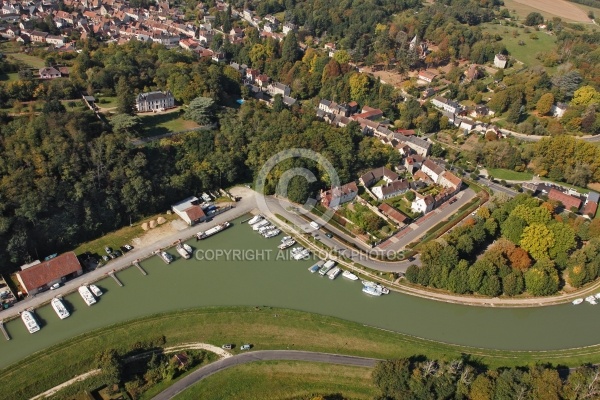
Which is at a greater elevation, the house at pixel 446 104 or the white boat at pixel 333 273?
the house at pixel 446 104

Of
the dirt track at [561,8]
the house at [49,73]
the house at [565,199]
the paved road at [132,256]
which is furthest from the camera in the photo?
the dirt track at [561,8]

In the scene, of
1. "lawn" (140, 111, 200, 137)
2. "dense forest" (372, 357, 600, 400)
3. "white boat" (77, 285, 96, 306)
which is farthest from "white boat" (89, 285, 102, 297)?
"dense forest" (372, 357, 600, 400)

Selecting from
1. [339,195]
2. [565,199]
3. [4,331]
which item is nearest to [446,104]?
[565,199]

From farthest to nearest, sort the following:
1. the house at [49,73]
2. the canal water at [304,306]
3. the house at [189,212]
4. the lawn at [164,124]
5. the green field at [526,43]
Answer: the green field at [526,43]
the house at [49,73]
the lawn at [164,124]
the house at [189,212]
the canal water at [304,306]

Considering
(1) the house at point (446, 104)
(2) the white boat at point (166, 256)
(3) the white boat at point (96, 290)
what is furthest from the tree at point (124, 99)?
(1) the house at point (446, 104)

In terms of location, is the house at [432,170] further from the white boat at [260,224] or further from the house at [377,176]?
the white boat at [260,224]

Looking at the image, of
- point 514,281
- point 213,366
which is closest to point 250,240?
point 213,366
